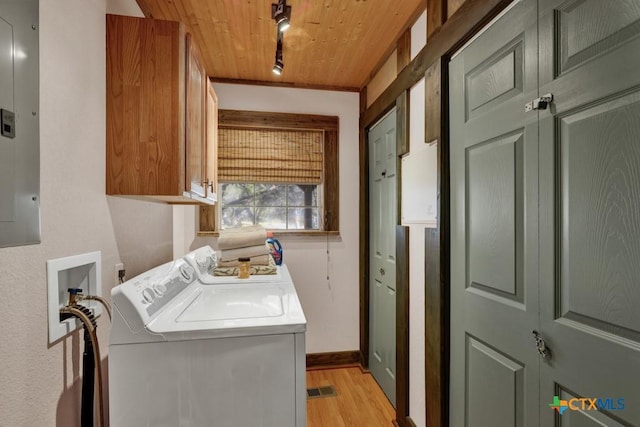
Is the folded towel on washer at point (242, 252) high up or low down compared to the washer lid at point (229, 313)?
up

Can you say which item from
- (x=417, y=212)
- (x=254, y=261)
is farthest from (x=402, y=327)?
(x=254, y=261)

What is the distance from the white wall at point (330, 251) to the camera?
285cm

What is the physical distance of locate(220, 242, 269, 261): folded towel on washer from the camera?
2.13 meters

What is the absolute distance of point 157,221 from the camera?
6.44 feet

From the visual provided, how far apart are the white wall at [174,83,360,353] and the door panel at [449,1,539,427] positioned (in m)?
1.50

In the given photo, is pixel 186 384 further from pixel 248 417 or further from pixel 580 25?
pixel 580 25

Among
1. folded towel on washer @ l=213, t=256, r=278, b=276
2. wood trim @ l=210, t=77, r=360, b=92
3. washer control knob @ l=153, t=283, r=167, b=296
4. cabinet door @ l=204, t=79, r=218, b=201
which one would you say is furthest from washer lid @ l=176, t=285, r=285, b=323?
wood trim @ l=210, t=77, r=360, b=92

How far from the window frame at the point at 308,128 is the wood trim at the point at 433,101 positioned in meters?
1.29

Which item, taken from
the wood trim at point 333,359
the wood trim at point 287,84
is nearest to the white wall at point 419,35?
→ the wood trim at point 287,84

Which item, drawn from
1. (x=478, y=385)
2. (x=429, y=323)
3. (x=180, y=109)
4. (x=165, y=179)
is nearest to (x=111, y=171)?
(x=165, y=179)

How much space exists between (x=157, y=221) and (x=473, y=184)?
174cm

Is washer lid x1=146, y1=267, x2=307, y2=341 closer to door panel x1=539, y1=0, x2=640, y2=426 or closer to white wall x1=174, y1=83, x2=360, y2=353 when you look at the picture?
door panel x1=539, y1=0, x2=640, y2=426

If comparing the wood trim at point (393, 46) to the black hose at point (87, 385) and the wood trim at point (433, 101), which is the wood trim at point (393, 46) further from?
the black hose at point (87, 385)

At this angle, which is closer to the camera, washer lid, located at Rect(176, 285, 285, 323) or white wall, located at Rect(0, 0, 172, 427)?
white wall, located at Rect(0, 0, 172, 427)
